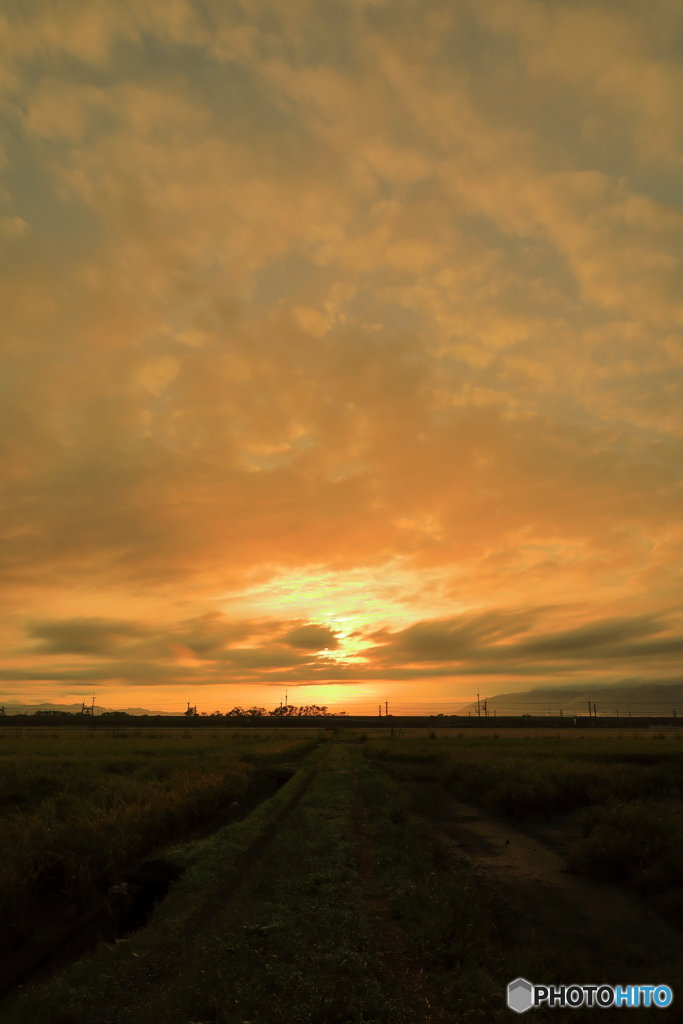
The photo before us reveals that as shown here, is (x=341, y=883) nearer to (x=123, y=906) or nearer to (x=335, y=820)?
(x=123, y=906)

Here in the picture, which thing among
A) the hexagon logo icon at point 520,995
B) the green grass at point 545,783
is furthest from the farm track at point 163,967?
the green grass at point 545,783

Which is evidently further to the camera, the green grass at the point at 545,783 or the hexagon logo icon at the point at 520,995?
the green grass at the point at 545,783

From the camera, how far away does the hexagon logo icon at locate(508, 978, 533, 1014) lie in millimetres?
7652

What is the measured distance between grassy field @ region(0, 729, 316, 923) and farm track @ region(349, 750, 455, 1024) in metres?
6.40

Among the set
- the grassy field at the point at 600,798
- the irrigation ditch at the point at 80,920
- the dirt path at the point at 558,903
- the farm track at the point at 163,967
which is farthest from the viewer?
the grassy field at the point at 600,798

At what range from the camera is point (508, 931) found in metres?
11.2

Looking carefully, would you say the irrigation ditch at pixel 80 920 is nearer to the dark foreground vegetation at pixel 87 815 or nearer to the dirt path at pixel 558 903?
the dark foreground vegetation at pixel 87 815

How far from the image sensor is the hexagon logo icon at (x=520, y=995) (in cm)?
765

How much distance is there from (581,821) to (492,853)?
14.2 ft

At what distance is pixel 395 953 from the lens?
9.16 metres

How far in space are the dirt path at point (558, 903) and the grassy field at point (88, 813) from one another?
971cm

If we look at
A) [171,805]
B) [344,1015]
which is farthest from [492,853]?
[344,1015]

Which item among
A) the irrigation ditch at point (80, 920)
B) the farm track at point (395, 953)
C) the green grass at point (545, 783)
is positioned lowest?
the green grass at point (545, 783)

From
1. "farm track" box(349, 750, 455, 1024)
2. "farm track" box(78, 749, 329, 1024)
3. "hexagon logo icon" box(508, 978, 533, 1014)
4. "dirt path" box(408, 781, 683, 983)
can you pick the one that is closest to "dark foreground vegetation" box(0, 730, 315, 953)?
"farm track" box(78, 749, 329, 1024)
